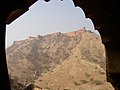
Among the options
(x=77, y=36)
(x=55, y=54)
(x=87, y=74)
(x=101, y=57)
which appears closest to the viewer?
(x=87, y=74)

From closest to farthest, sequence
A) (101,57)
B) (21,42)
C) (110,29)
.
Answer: (110,29) < (101,57) < (21,42)

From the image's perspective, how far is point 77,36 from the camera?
208ft

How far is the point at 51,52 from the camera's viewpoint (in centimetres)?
5900

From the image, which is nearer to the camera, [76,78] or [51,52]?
[76,78]

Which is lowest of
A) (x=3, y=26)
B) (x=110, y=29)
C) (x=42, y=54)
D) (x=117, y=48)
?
(x=42, y=54)

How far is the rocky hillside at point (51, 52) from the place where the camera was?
50081 millimetres

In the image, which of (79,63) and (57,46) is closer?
(79,63)

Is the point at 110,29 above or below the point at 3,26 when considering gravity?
below

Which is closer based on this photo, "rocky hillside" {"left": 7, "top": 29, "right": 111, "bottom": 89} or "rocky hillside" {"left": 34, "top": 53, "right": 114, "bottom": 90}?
"rocky hillside" {"left": 34, "top": 53, "right": 114, "bottom": 90}

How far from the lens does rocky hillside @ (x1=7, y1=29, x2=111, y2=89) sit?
164 ft

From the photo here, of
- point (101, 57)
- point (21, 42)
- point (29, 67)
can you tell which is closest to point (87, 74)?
point (101, 57)

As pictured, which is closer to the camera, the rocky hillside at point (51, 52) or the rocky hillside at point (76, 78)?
the rocky hillside at point (76, 78)

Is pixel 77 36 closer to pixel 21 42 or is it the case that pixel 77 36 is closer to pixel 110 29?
pixel 21 42

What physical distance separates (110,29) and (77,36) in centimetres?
5985
